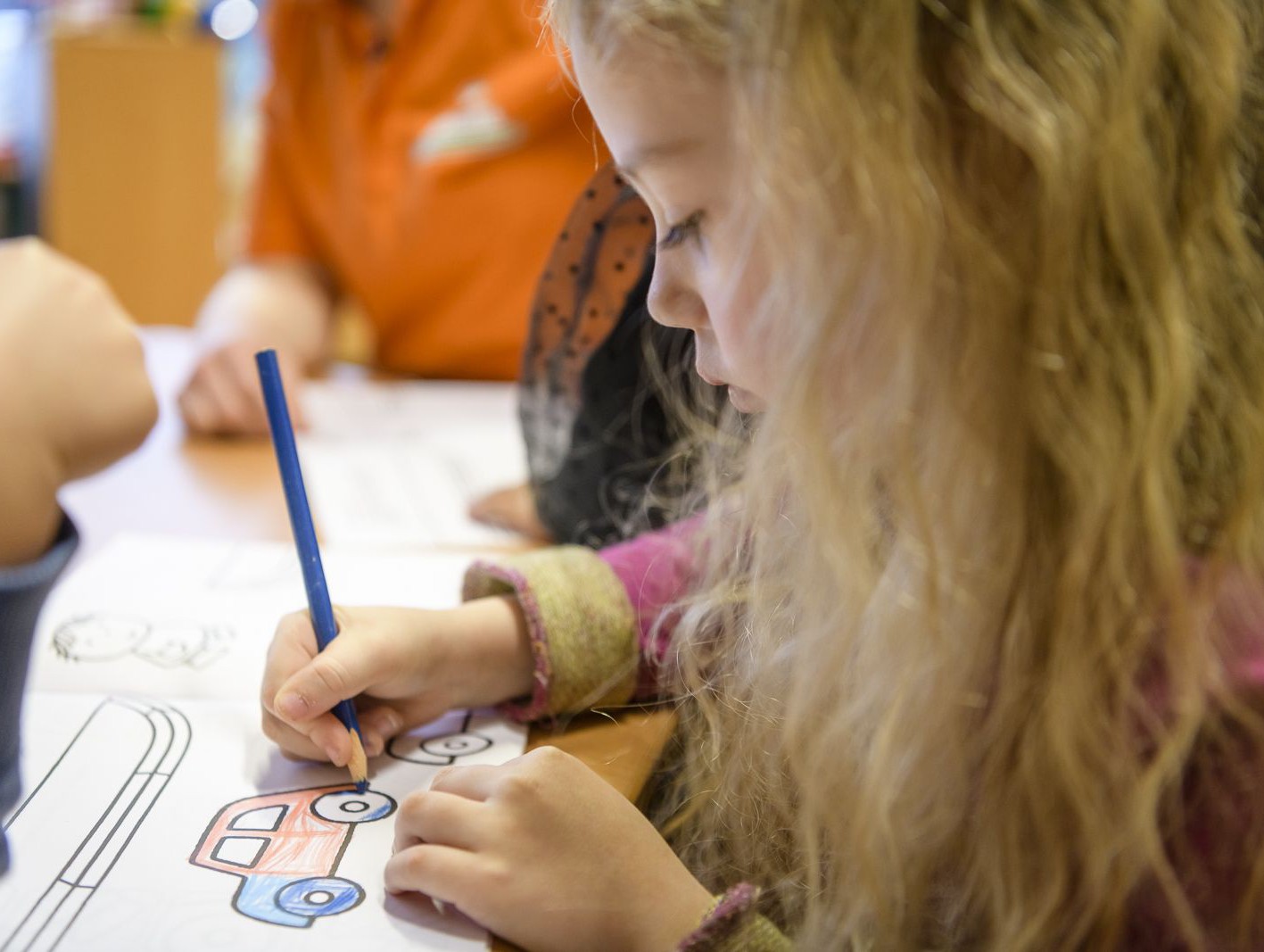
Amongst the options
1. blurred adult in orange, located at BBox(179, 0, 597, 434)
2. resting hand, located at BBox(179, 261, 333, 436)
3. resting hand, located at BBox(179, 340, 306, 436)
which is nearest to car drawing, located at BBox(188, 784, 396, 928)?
resting hand, located at BBox(179, 261, 333, 436)

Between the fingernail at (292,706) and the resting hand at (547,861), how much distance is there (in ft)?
0.22

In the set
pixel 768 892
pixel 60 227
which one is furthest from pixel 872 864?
pixel 60 227

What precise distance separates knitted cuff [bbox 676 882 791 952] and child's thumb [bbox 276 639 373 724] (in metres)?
0.16

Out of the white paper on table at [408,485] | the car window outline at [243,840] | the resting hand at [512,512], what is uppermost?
the car window outline at [243,840]

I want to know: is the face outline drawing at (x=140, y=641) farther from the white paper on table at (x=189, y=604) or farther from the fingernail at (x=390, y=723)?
the fingernail at (x=390, y=723)

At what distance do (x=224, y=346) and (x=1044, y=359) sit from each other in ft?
2.38

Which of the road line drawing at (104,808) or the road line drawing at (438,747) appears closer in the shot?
the road line drawing at (104,808)

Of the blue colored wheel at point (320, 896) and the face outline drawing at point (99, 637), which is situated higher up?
the blue colored wheel at point (320, 896)

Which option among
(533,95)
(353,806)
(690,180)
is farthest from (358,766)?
(533,95)

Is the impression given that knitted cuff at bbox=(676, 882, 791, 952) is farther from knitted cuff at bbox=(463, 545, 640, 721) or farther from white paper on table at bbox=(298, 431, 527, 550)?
white paper on table at bbox=(298, 431, 527, 550)

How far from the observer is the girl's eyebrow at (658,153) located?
38 cm

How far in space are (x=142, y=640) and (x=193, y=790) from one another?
0.14 meters

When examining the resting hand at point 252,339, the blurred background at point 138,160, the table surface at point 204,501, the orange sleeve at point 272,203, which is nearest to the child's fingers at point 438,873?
the table surface at point 204,501

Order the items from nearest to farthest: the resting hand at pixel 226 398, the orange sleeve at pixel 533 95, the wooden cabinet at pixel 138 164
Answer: the resting hand at pixel 226 398
the orange sleeve at pixel 533 95
the wooden cabinet at pixel 138 164
